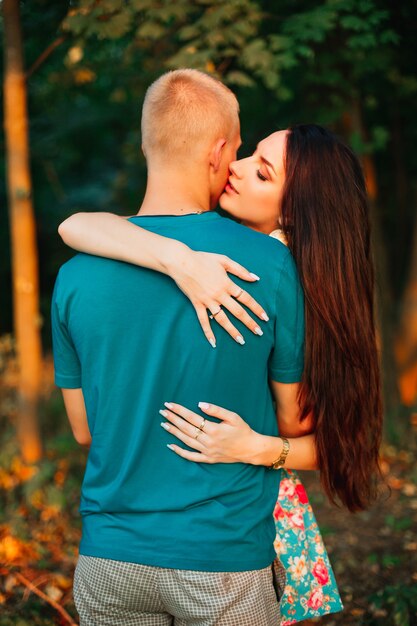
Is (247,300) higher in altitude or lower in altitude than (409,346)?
higher

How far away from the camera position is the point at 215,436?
187 cm

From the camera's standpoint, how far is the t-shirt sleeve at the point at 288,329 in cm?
190

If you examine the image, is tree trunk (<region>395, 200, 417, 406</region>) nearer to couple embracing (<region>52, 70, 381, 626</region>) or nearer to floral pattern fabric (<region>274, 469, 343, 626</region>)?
floral pattern fabric (<region>274, 469, 343, 626</region>)

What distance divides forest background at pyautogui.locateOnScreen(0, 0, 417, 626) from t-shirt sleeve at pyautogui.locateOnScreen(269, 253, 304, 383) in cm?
184

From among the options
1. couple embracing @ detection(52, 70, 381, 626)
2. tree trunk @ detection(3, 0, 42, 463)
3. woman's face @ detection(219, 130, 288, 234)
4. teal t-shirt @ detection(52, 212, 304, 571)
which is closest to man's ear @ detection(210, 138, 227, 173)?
couple embracing @ detection(52, 70, 381, 626)

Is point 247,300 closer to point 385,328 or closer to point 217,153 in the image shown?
point 217,153

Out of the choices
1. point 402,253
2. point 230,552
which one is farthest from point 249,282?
point 402,253

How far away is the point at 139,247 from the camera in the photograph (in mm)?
1845

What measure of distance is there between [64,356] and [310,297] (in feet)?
2.57

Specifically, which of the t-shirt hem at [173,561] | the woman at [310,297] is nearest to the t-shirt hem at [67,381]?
the woman at [310,297]

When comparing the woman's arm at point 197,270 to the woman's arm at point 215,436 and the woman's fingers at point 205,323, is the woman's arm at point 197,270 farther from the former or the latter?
the woman's arm at point 215,436

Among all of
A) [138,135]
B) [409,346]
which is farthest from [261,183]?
[409,346]

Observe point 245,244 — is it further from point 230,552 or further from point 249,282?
point 230,552

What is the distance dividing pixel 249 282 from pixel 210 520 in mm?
660
